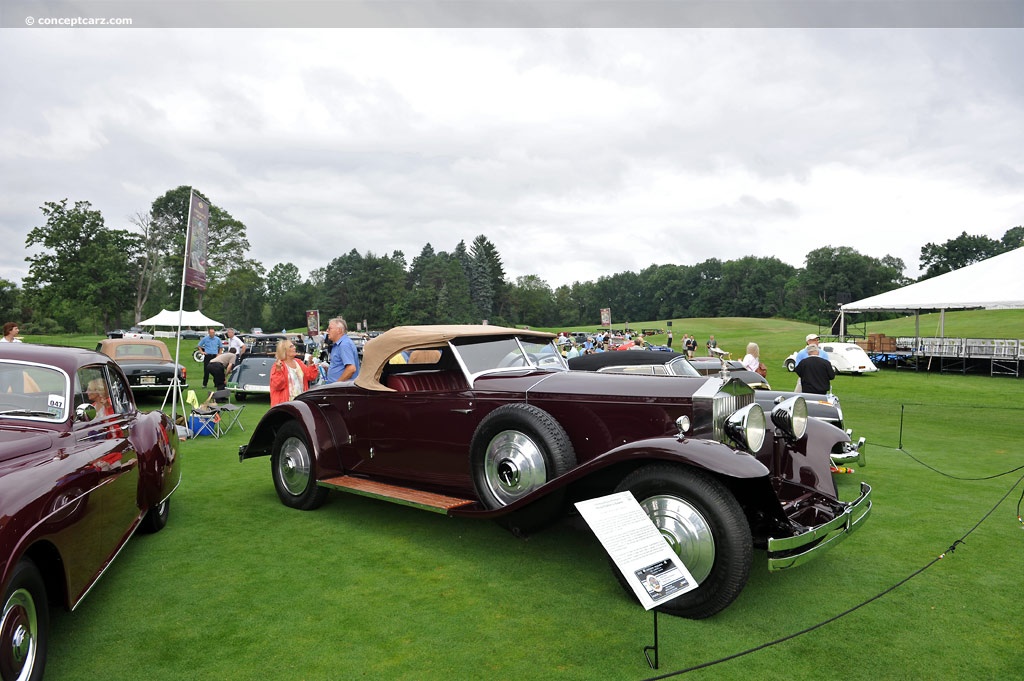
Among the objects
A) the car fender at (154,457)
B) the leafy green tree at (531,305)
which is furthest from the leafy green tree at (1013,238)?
the car fender at (154,457)

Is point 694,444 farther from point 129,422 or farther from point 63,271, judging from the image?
point 63,271

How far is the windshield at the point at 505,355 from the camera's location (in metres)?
5.17

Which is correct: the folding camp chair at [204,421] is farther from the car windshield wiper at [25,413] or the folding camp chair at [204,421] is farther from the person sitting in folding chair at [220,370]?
the car windshield wiper at [25,413]

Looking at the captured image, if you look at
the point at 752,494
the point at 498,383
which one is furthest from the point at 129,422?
the point at 752,494

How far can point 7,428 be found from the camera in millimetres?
3182

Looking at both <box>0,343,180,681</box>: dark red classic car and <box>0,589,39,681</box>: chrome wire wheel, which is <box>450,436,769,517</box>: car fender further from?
<box>0,589,39,681</box>: chrome wire wheel

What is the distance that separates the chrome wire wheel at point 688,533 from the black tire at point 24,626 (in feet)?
10.4

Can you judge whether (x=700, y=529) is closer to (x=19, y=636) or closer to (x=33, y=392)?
(x=19, y=636)

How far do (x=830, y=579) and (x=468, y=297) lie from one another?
A: 91580 mm

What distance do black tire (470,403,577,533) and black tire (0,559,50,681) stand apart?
2.60m

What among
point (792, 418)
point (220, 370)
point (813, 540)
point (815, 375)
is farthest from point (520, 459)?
point (220, 370)

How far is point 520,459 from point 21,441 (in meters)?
2.89

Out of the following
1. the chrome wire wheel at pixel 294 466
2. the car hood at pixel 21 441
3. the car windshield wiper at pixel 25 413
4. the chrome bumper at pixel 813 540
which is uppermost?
the car windshield wiper at pixel 25 413

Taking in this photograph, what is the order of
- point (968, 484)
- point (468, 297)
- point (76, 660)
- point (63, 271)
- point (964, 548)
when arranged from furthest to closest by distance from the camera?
1. point (468, 297)
2. point (63, 271)
3. point (968, 484)
4. point (964, 548)
5. point (76, 660)
